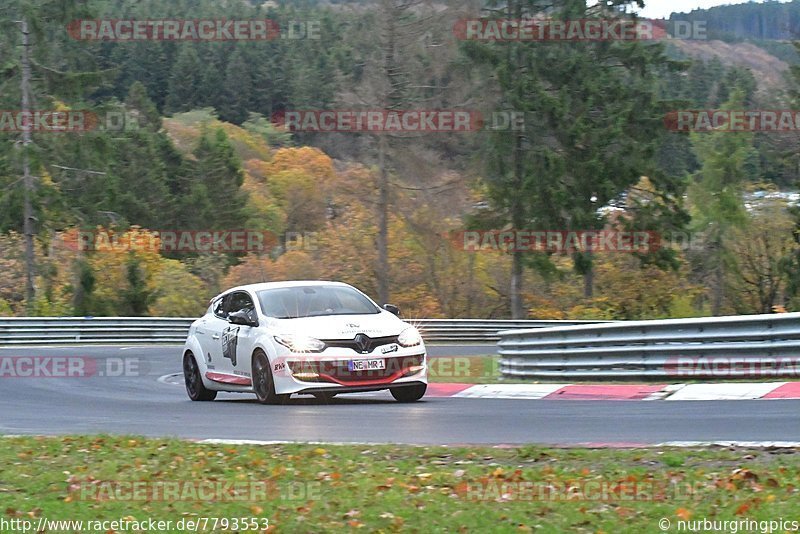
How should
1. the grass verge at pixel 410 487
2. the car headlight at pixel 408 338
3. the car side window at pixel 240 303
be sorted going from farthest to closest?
1. the car side window at pixel 240 303
2. the car headlight at pixel 408 338
3. the grass verge at pixel 410 487

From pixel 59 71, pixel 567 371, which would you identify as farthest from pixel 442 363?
pixel 59 71

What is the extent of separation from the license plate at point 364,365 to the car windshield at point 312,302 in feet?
3.19

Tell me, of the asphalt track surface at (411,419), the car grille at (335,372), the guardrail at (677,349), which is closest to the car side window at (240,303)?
the asphalt track surface at (411,419)

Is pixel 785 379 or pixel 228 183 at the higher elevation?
pixel 228 183

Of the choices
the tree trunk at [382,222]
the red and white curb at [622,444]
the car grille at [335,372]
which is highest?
the tree trunk at [382,222]

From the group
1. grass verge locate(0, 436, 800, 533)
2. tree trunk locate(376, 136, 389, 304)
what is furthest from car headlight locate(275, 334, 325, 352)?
tree trunk locate(376, 136, 389, 304)

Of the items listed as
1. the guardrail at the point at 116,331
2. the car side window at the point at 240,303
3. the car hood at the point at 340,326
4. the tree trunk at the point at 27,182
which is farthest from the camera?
the tree trunk at the point at 27,182

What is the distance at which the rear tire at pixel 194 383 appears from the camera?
16031 mm

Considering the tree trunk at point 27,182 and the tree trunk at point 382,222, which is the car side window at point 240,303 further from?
the tree trunk at point 27,182

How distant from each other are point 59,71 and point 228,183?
4701 cm

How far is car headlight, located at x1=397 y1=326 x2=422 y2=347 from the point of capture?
1402 cm

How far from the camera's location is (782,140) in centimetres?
4591

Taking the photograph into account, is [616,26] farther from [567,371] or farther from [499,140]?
[567,371]

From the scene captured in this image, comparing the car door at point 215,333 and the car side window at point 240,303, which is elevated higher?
the car side window at point 240,303
